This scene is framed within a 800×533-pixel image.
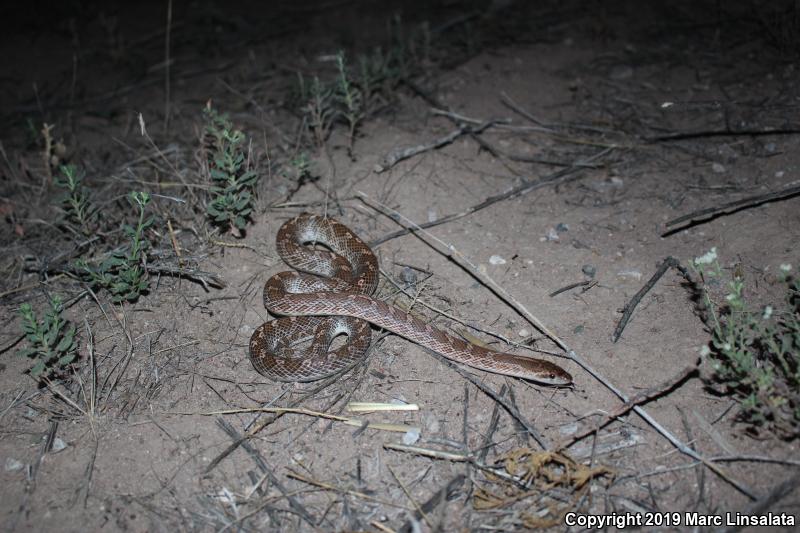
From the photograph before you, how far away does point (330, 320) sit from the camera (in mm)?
6094

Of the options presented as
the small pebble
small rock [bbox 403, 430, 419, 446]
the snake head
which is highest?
the small pebble

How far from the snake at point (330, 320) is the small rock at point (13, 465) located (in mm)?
1892

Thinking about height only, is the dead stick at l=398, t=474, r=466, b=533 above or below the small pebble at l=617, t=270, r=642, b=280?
below

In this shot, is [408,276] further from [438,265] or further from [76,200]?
[76,200]

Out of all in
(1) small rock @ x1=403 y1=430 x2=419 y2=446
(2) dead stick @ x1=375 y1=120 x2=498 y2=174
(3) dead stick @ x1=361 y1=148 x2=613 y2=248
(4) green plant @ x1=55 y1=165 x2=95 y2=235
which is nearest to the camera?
(1) small rock @ x1=403 y1=430 x2=419 y2=446

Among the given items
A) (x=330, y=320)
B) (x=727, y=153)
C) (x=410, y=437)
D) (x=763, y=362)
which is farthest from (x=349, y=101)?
(x=763, y=362)

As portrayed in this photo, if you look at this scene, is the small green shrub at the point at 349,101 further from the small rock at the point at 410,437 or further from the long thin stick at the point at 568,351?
the small rock at the point at 410,437

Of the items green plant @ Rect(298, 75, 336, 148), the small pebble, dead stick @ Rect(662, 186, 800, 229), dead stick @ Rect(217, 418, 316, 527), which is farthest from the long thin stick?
dead stick @ Rect(217, 418, 316, 527)

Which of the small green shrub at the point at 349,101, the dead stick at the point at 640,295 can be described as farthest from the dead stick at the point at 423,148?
the dead stick at the point at 640,295

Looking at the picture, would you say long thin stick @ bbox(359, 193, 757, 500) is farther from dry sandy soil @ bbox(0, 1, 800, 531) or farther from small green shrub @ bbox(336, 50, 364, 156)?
small green shrub @ bbox(336, 50, 364, 156)

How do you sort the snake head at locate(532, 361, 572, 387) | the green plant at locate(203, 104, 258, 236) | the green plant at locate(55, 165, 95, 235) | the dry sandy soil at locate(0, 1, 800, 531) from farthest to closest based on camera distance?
the green plant at locate(203, 104, 258, 236) < the green plant at locate(55, 165, 95, 235) < the snake head at locate(532, 361, 572, 387) < the dry sandy soil at locate(0, 1, 800, 531)

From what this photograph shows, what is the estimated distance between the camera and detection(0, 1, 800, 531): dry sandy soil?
4.41 metres

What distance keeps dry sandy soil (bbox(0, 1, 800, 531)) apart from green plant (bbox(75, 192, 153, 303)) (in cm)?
19

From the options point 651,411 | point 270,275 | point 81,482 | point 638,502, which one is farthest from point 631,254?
point 81,482
